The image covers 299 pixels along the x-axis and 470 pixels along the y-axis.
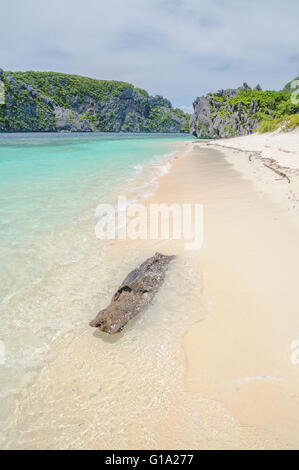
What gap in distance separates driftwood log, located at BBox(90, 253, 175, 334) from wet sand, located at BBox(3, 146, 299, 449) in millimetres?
136

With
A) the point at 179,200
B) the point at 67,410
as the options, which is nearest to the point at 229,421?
the point at 67,410

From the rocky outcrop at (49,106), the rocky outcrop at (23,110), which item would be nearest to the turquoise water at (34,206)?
the rocky outcrop at (23,110)

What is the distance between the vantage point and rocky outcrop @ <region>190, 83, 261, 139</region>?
3105 inches

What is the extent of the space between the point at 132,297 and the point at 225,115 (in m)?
100

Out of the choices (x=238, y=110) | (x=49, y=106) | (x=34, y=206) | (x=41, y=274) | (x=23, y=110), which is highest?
(x=49, y=106)

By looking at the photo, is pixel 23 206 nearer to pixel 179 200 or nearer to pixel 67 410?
pixel 179 200

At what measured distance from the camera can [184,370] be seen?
284 cm

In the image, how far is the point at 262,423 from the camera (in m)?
2.23

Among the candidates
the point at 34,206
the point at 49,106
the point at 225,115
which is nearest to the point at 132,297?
the point at 34,206

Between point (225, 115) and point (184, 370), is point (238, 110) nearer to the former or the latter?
point (225, 115)

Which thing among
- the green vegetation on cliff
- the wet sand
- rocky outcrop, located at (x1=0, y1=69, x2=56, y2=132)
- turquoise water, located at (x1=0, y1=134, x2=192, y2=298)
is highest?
rocky outcrop, located at (x1=0, y1=69, x2=56, y2=132)

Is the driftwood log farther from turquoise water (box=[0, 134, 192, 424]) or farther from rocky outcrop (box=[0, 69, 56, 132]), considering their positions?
rocky outcrop (box=[0, 69, 56, 132])

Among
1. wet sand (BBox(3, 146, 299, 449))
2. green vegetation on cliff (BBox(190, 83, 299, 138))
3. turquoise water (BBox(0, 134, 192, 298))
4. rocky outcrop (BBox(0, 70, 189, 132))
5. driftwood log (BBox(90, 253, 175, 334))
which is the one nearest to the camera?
wet sand (BBox(3, 146, 299, 449))

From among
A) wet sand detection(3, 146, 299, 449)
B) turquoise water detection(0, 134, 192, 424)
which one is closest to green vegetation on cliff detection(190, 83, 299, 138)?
turquoise water detection(0, 134, 192, 424)
